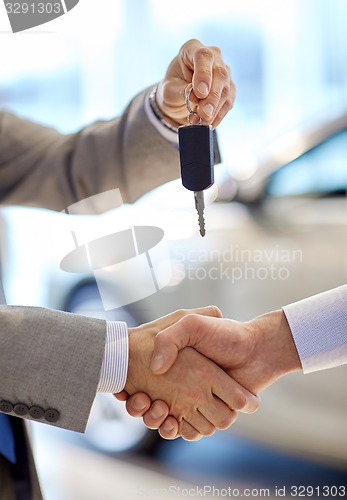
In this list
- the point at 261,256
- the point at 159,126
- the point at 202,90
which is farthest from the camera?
the point at 261,256

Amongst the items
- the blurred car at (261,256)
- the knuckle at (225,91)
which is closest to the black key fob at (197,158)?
the knuckle at (225,91)

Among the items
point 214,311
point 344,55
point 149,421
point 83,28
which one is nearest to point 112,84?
point 83,28

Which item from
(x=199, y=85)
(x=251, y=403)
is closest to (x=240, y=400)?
(x=251, y=403)

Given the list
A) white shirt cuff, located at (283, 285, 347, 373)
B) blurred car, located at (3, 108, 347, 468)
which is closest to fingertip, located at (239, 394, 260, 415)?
white shirt cuff, located at (283, 285, 347, 373)

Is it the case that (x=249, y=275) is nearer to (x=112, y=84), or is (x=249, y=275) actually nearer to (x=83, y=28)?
(x=112, y=84)

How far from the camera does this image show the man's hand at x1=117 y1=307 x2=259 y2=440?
1.58 metres

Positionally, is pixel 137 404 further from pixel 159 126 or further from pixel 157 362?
pixel 159 126

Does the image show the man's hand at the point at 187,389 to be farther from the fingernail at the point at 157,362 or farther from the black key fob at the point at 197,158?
the black key fob at the point at 197,158

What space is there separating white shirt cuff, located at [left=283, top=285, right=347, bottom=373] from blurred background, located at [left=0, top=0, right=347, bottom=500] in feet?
2.87

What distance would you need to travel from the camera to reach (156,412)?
62.6 inches

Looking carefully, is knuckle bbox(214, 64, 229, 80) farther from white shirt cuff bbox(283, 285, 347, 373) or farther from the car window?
the car window

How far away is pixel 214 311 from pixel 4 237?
1163mm

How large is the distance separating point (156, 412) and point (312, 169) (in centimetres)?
129

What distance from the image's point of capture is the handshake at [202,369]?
1580 mm
